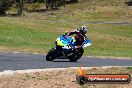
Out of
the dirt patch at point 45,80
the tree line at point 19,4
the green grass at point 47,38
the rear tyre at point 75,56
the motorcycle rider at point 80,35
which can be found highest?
the dirt patch at point 45,80

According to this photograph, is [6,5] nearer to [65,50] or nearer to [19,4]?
[19,4]

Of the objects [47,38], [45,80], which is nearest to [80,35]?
[45,80]

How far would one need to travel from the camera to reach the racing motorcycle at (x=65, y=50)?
20.1m

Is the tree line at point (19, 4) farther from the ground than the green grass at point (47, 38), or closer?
closer

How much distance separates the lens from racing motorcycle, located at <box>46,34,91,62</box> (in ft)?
66.1

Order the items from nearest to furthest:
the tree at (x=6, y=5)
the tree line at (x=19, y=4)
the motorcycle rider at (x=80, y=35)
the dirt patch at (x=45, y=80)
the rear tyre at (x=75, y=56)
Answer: the dirt patch at (x=45, y=80), the motorcycle rider at (x=80, y=35), the rear tyre at (x=75, y=56), the tree at (x=6, y=5), the tree line at (x=19, y=4)

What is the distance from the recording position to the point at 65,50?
20344mm

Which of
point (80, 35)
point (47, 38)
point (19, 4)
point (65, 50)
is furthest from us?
point (19, 4)

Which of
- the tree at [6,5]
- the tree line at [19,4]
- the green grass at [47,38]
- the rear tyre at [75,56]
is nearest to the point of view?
the rear tyre at [75,56]

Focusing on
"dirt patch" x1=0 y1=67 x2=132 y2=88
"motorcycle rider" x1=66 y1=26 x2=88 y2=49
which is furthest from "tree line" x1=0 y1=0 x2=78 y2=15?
"dirt patch" x1=0 y1=67 x2=132 y2=88

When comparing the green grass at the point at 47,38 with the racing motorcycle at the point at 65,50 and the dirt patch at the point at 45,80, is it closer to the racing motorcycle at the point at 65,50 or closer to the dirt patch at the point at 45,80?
the racing motorcycle at the point at 65,50

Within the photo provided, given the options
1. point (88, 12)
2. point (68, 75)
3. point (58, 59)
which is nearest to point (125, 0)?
point (88, 12)

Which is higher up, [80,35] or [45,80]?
[45,80]

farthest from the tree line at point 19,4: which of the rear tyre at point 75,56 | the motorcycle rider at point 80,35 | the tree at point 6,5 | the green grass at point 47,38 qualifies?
the motorcycle rider at point 80,35
